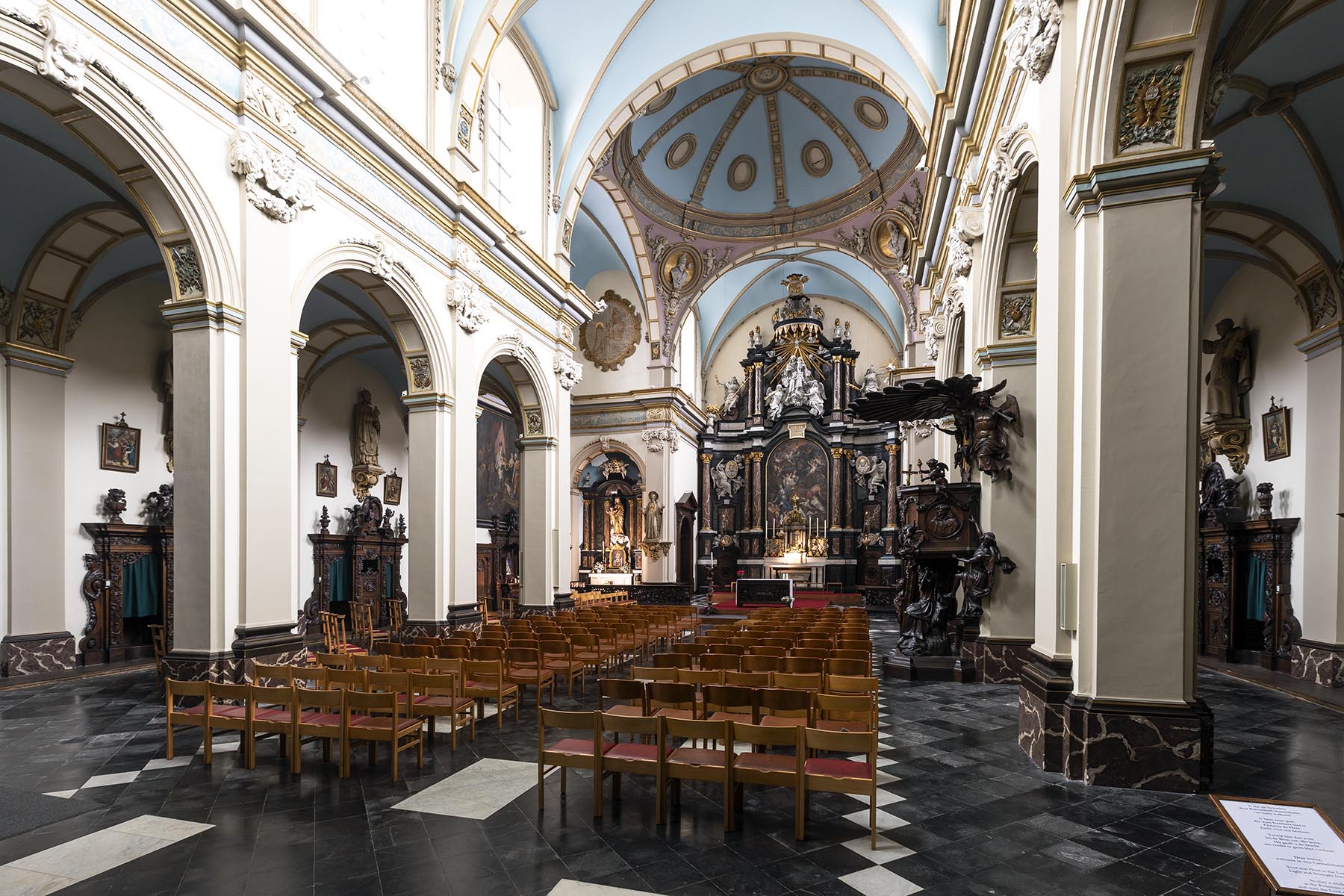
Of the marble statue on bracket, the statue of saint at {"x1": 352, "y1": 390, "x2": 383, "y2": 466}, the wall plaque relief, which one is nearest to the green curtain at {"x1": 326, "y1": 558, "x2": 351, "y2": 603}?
the marble statue on bracket

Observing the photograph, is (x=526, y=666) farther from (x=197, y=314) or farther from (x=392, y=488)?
(x=392, y=488)

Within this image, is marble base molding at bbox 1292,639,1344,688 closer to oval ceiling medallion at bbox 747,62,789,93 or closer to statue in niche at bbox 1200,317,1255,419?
statue in niche at bbox 1200,317,1255,419

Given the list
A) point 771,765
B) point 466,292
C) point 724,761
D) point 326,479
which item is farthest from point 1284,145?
point 326,479

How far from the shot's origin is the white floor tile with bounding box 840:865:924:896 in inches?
135

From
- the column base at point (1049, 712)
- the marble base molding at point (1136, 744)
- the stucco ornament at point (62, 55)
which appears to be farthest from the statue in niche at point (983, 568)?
the stucco ornament at point (62, 55)

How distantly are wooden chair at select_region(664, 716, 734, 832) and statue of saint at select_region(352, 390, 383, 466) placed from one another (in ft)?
47.4

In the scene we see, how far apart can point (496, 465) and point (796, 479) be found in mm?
11560

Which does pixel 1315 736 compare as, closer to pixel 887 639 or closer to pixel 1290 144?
pixel 1290 144

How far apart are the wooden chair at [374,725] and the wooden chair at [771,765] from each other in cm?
238

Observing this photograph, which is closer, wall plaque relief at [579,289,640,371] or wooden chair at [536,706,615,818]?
wooden chair at [536,706,615,818]

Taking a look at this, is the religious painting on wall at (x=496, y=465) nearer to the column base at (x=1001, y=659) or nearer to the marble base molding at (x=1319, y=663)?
the column base at (x=1001, y=659)

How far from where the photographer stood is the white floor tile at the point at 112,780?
16.6 feet

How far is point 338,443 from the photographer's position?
54.4 feet

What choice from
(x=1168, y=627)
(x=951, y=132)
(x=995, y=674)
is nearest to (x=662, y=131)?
(x=951, y=132)
